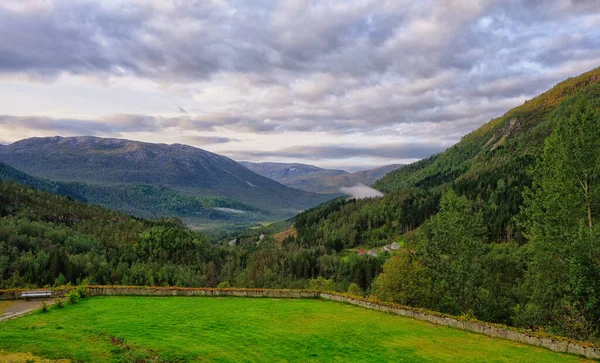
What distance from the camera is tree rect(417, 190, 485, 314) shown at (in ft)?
139

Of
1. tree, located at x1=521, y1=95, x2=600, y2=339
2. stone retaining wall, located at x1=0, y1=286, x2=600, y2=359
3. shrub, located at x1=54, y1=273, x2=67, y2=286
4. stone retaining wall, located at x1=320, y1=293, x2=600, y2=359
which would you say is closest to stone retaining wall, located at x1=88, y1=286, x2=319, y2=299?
stone retaining wall, located at x1=0, y1=286, x2=600, y2=359

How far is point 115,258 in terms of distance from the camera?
140 m

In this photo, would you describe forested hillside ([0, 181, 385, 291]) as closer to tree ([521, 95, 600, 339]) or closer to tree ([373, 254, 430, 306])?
tree ([373, 254, 430, 306])

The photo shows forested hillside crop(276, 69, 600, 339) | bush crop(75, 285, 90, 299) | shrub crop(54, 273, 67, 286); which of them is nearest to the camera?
forested hillside crop(276, 69, 600, 339)

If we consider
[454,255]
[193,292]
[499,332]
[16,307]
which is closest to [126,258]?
[193,292]

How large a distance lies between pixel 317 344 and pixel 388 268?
90.9ft

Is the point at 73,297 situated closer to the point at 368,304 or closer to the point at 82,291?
the point at 82,291

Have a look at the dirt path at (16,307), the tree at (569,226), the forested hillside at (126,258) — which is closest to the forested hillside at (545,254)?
the tree at (569,226)

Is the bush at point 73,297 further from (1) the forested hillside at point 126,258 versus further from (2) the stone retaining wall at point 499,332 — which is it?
(1) the forested hillside at point 126,258

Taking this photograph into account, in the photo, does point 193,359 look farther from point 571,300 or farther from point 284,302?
point 571,300

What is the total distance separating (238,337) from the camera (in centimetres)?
2214

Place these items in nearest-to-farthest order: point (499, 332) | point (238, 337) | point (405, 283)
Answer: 1. point (238, 337)
2. point (499, 332)
3. point (405, 283)

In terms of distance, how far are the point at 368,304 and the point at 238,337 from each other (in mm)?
15391

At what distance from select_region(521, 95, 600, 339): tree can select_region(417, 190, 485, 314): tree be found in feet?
21.1
